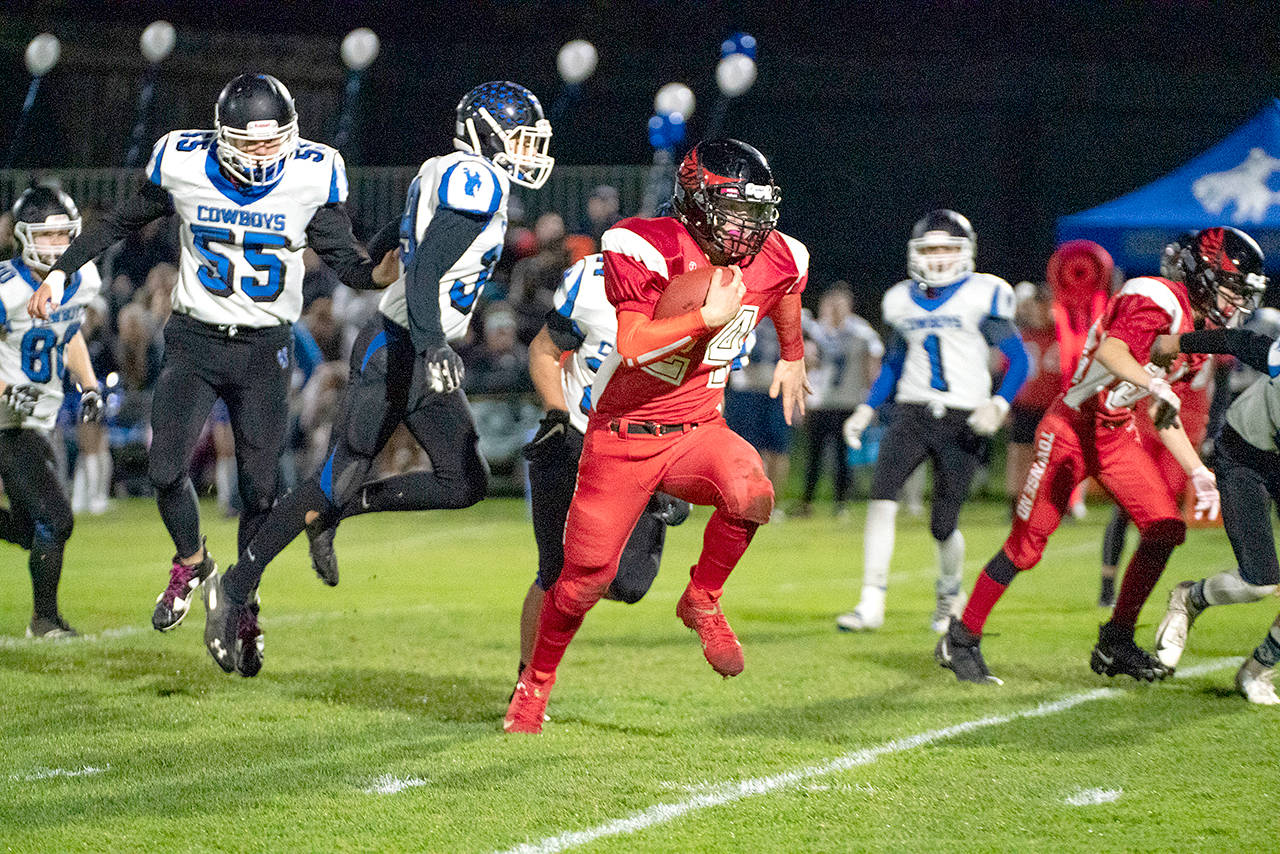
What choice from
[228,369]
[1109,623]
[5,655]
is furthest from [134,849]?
[1109,623]

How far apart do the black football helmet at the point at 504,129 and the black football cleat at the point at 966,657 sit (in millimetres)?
2434

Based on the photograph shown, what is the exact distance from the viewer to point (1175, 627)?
5.66 m

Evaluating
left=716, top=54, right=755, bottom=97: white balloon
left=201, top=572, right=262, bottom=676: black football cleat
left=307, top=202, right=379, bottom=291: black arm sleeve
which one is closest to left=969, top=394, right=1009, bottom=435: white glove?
left=307, top=202, right=379, bottom=291: black arm sleeve

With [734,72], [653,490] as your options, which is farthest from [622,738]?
[734,72]

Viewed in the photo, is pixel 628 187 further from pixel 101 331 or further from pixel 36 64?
pixel 36 64

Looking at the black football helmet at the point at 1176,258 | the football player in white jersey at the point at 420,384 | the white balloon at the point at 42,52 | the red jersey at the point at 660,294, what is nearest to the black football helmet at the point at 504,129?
the football player in white jersey at the point at 420,384

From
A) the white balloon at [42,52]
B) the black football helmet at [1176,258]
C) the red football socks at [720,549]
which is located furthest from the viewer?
the white balloon at [42,52]

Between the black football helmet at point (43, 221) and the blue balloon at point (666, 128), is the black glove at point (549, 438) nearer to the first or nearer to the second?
the black football helmet at point (43, 221)

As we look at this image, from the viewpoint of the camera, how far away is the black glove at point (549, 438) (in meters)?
4.91

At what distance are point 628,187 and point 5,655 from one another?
9.34 meters

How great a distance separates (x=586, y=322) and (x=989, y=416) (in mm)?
2647

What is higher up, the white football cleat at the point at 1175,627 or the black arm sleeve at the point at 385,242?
the black arm sleeve at the point at 385,242

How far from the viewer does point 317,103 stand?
19172 millimetres

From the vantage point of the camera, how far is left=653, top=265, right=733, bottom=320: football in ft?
13.3
